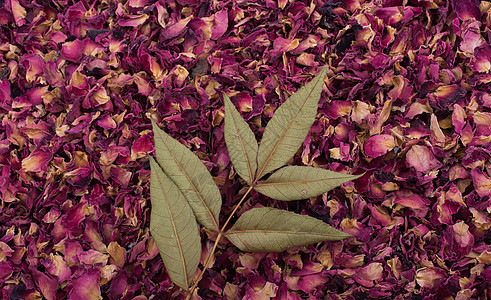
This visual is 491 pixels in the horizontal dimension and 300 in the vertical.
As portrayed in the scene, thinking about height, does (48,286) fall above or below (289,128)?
below

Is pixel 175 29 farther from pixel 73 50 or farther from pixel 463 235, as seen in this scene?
pixel 463 235

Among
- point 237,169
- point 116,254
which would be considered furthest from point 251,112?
point 116,254

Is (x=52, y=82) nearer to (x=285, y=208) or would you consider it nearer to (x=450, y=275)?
(x=285, y=208)

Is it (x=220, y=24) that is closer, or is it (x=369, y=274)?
(x=369, y=274)

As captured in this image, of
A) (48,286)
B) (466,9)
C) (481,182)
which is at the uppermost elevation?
(466,9)

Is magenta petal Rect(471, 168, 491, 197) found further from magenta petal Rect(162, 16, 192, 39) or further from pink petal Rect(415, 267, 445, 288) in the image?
magenta petal Rect(162, 16, 192, 39)

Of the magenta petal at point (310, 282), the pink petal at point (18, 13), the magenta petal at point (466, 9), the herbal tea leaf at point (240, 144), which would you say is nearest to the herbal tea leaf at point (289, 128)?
the herbal tea leaf at point (240, 144)

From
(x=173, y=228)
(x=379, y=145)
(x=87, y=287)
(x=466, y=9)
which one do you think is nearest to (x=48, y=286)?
(x=87, y=287)

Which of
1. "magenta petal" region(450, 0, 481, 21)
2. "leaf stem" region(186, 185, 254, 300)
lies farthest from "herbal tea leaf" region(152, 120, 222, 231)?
"magenta petal" region(450, 0, 481, 21)
